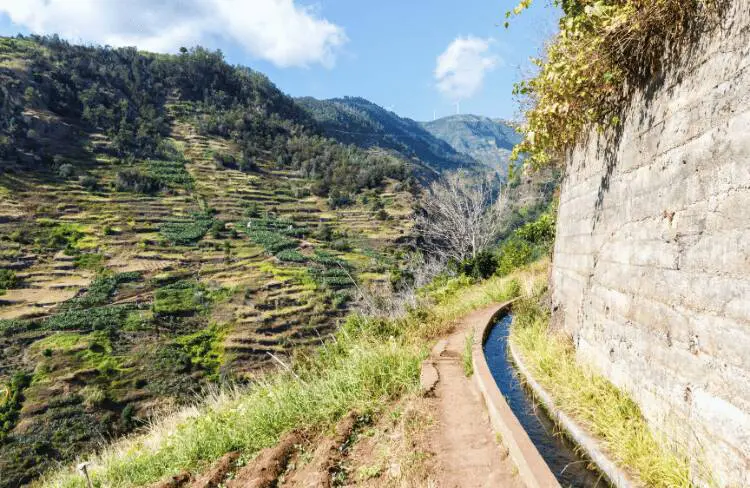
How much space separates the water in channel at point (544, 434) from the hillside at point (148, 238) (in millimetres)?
10144

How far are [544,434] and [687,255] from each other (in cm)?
230

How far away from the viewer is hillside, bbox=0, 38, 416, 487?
30.0 metres

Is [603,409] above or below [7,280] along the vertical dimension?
above

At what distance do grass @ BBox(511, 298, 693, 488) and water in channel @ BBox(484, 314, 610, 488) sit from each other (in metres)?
0.25

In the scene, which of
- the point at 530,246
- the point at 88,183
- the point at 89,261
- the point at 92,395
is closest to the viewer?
the point at 530,246

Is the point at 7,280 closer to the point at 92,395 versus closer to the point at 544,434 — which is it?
the point at 92,395

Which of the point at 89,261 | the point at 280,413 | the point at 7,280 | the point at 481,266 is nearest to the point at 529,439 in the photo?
the point at 280,413

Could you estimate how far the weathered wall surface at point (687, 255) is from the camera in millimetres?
2643

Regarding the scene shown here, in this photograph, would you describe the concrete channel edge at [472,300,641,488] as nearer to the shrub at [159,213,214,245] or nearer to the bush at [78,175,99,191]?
the shrub at [159,213,214,245]

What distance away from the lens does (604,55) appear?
13.7 ft

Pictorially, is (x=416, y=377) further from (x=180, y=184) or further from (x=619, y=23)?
(x=180, y=184)

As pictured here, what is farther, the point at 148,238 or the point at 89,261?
the point at 148,238

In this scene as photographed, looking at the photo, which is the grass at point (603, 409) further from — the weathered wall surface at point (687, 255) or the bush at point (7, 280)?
the bush at point (7, 280)

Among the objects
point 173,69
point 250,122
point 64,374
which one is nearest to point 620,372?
point 64,374
